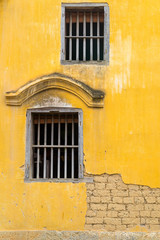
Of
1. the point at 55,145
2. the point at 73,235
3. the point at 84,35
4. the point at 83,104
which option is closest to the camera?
the point at 73,235

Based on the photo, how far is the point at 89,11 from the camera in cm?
1080

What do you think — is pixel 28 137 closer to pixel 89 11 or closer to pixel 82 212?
pixel 82 212

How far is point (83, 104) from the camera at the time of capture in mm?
10039

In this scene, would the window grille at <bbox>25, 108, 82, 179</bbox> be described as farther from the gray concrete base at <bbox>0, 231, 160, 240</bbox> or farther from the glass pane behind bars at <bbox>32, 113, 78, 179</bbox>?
the gray concrete base at <bbox>0, 231, 160, 240</bbox>

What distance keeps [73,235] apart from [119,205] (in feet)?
3.88

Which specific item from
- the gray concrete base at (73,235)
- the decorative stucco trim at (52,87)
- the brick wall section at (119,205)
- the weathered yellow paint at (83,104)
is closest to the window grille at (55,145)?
the weathered yellow paint at (83,104)

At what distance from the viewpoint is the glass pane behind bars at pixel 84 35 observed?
1052 centimetres

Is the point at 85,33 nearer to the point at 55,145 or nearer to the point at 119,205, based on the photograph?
the point at 55,145

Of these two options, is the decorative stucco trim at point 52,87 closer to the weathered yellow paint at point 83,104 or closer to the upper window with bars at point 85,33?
the weathered yellow paint at point 83,104

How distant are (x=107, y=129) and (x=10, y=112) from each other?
7.37ft

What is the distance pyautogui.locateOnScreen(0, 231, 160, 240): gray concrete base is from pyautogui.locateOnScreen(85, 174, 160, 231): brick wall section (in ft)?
0.43

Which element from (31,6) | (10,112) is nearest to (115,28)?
(31,6)

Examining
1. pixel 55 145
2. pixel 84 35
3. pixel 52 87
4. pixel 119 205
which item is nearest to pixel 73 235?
pixel 119 205

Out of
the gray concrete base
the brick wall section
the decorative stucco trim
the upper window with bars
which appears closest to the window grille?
the decorative stucco trim
